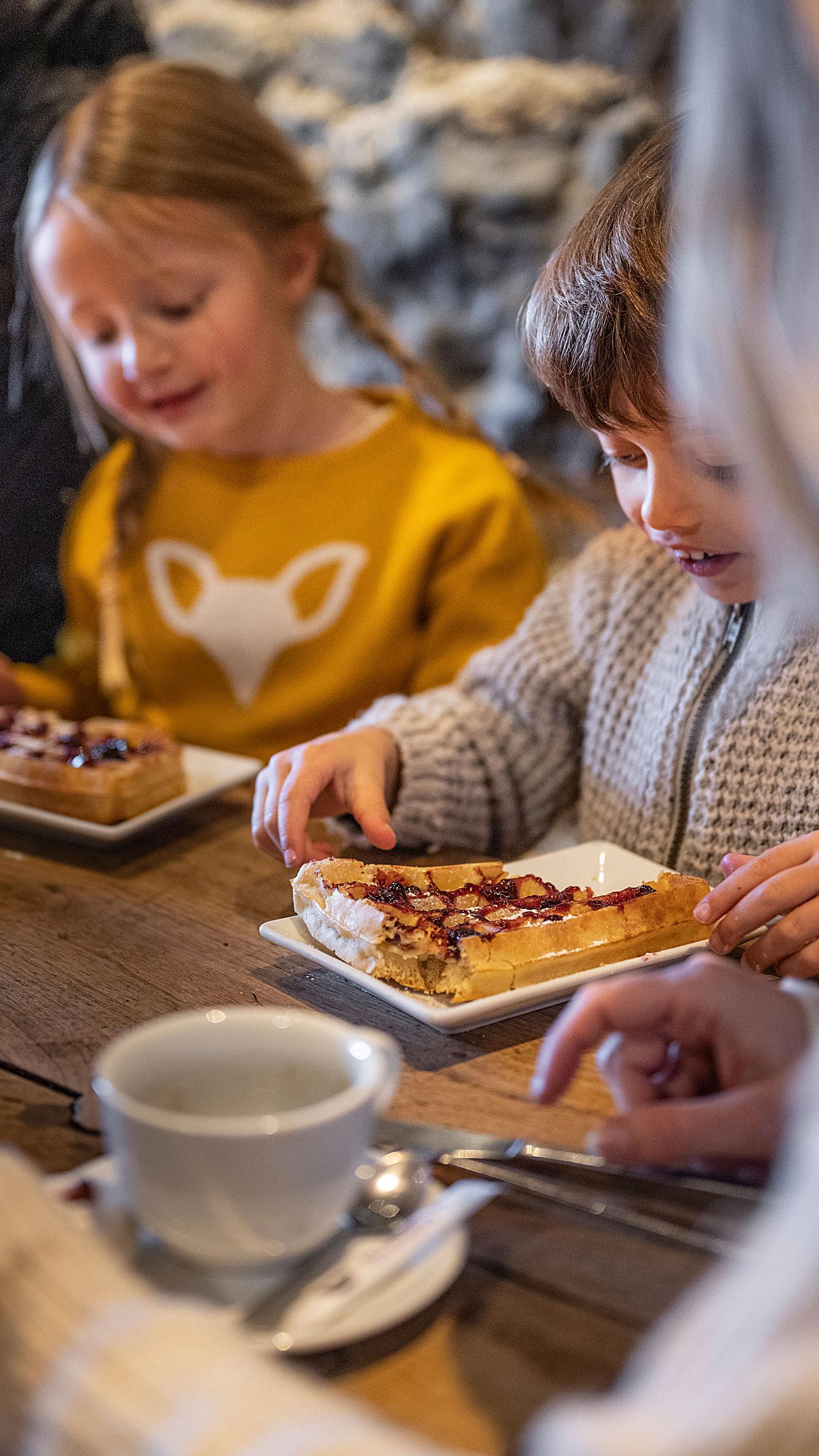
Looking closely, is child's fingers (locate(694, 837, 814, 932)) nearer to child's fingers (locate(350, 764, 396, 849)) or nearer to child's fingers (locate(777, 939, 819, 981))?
child's fingers (locate(777, 939, 819, 981))

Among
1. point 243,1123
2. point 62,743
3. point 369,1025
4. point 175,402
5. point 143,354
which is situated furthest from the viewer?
point 175,402

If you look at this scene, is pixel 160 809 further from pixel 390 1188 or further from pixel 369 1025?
pixel 390 1188

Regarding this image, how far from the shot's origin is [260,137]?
6.12 feet

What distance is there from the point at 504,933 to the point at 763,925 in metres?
0.21

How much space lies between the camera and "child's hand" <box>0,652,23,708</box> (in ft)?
5.81

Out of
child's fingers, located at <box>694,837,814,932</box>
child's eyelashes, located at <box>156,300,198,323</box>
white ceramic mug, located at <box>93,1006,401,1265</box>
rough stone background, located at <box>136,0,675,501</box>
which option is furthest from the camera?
rough stone background, located at <box>136,0,675,501</box>

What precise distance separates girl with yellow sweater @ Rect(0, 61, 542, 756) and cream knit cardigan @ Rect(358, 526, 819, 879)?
16.3 inches

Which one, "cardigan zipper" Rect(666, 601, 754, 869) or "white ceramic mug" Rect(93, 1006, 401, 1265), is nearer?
"white ceramic mug" Rect(93, 1006, 401, 1265)

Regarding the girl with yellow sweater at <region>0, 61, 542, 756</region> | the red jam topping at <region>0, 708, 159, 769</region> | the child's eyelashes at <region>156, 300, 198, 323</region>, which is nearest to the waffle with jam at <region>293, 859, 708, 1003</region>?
the red jam topping at <region>0, 708, 159, 769</region>

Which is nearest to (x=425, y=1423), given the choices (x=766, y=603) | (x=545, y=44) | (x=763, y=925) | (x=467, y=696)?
(x=763, y=925)

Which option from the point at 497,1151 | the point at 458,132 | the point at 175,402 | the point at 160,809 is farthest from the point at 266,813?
the point at 458,132

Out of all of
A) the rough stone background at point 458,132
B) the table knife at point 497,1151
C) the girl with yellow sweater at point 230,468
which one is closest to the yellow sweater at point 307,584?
the girl with yellow sweater at point 230,468

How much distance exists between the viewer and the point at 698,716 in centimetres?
121

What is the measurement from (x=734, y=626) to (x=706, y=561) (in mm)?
166
